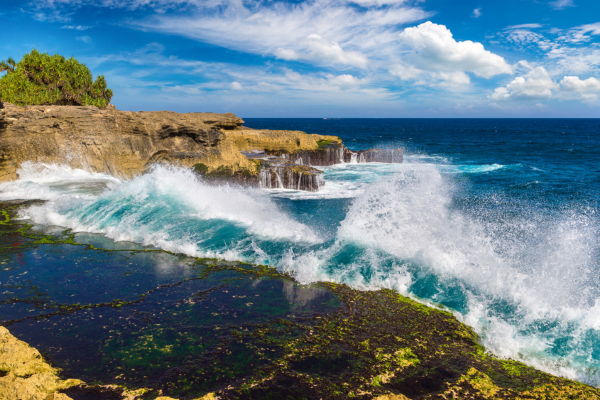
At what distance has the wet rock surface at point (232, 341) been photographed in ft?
11.5

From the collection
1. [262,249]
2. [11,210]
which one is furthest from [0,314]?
[11,210]

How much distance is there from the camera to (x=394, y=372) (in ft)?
12.3

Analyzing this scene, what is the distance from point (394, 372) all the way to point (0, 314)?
17.4 feet

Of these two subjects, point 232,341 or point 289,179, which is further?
point 289,179

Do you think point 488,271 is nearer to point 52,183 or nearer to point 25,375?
point 25,375

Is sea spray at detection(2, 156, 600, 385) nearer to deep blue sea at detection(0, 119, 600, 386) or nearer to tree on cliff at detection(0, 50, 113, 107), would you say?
deep blue sea at detection(0, 119, 600, 386)

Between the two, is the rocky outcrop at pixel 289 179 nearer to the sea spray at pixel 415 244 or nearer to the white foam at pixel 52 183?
the sea spray at pixel 415 244

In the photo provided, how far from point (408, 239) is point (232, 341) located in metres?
4.43

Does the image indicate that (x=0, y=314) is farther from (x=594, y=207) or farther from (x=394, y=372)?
(x=594, y=207)

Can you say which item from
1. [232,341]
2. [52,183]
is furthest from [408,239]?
[52,183]

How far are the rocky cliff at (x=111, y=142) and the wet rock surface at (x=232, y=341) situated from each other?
32.2 feet

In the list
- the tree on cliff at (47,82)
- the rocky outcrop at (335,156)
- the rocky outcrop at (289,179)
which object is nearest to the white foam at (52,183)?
the rocky outcrop at (289,179)

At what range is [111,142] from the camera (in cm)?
1555

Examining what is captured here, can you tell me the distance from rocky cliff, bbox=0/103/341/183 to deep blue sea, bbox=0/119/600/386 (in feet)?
2.54
